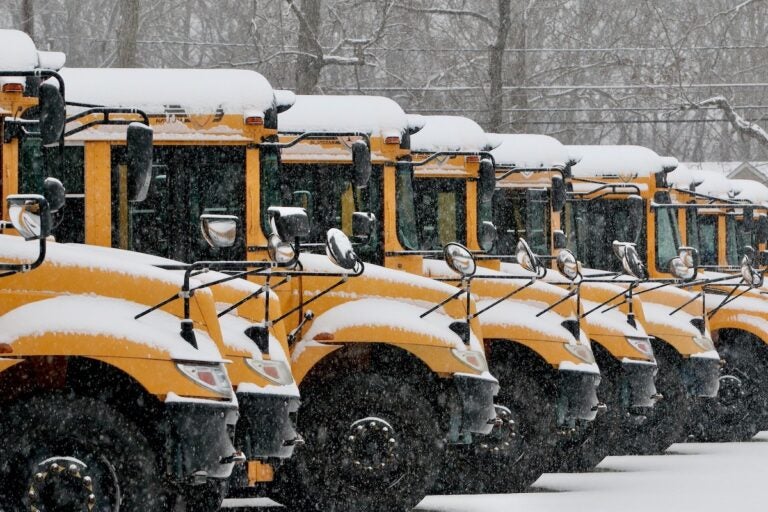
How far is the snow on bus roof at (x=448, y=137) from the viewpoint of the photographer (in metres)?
15.7

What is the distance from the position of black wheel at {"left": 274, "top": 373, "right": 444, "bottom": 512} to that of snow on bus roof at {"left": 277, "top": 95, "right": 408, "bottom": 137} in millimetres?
2262

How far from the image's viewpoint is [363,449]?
11.9 m

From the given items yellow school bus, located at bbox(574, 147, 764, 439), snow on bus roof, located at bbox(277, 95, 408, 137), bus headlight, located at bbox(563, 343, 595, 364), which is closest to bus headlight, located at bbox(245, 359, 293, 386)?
snow on bus roof, located at bbox(277, 95, 408, 137)

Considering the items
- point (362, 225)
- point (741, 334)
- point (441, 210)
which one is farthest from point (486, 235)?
point (741, 334)

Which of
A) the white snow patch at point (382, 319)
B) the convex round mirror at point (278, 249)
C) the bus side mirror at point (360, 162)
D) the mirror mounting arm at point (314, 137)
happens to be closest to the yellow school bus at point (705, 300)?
the mirror mounting arm at point (314, 137)

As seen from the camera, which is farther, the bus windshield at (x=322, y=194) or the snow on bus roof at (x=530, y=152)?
the snow on bus roof at (x=530, y=152)

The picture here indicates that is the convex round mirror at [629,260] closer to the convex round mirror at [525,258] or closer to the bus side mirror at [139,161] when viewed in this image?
the convex round mirror at [525,258]

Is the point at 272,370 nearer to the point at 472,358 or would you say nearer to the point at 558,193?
the point at 472,358

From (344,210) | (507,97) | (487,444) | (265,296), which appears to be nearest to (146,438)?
(265,296)

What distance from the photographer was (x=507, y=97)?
136 ft

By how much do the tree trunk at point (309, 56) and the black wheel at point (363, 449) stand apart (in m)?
20.3

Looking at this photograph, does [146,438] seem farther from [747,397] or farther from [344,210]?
[747,397]

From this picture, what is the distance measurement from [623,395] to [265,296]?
5.75m

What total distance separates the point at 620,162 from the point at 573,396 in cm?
558
